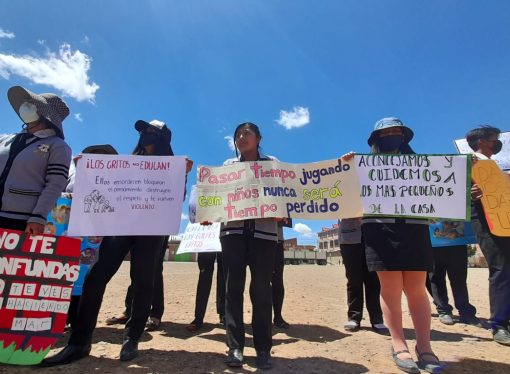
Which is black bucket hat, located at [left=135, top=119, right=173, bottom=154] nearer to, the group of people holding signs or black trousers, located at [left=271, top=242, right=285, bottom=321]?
the group of people holding signs

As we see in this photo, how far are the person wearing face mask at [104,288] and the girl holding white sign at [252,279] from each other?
2.47 ft

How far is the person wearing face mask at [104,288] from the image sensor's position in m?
3.15

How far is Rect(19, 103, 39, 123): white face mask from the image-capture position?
344 cm

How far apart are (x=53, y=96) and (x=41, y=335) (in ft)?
7.52

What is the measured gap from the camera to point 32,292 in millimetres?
3104

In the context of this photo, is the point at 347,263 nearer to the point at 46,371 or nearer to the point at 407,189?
the point at 407,189

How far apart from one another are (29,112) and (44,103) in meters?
0.17

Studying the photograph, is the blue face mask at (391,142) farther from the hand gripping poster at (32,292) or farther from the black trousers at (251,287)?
the hand gripping poster at (32,292)

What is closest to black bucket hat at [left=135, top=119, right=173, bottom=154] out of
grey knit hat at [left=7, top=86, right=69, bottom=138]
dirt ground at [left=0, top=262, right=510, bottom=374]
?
grey knit hat at [left=7, top=86, right=69, bottom=138]

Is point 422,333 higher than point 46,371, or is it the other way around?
point 422,333

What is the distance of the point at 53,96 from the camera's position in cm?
358

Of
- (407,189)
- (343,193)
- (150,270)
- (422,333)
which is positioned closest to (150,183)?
(150,270)

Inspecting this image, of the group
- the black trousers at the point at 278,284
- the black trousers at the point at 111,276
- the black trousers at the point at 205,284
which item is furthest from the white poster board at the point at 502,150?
the black trousers at the point at 111,276

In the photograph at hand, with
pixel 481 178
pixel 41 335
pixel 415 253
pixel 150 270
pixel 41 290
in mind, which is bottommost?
pixel 41 335
